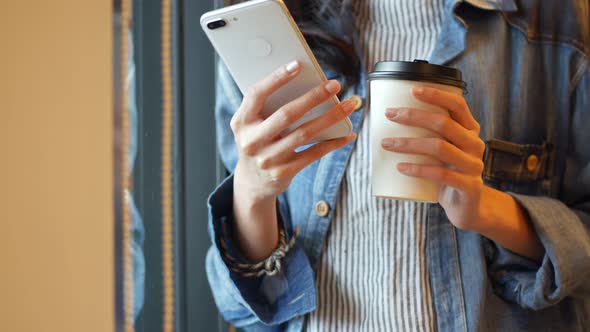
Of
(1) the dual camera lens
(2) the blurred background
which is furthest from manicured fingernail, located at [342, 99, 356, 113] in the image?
(2) the blurred background

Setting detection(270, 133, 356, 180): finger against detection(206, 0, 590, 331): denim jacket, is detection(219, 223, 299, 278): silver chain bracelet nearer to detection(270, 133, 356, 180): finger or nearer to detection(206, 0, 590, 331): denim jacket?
detection(206, 0, 590, 331): denim jacket

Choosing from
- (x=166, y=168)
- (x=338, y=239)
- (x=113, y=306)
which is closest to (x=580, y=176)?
(x=338, y=239)

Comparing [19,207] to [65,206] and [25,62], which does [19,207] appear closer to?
[65,206]

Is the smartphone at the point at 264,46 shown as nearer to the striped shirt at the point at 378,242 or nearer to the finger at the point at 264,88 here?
the finger at the point at 264,88

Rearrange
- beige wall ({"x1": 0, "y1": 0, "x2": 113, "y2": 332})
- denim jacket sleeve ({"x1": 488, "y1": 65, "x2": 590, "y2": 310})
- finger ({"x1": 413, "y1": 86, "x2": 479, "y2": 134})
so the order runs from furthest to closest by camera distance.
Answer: beige wall ({"x1": 0, "y1": 0, "x2": 113, "y2": 332}), denim jacket sleeve ({"x1": 488, "y1": 65, "x2": 590, "y2": 310}), finger ({"x1": 413, "y1": 86, "x2": 479, "y2": 134})

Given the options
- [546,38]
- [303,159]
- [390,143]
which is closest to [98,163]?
[303,159]

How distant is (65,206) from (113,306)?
0.61 feet

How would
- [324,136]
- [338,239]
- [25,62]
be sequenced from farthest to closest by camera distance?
[25,62], [338,239], [324,136]

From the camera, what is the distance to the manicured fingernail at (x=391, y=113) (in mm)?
631

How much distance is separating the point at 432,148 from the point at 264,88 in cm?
19

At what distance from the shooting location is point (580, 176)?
829mm

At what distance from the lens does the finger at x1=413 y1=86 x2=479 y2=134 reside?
0.62 m

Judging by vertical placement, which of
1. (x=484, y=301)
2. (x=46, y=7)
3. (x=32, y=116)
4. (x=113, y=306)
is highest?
(x=46, y=7)

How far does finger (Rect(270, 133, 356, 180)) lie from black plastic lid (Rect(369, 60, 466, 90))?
0.11 m
